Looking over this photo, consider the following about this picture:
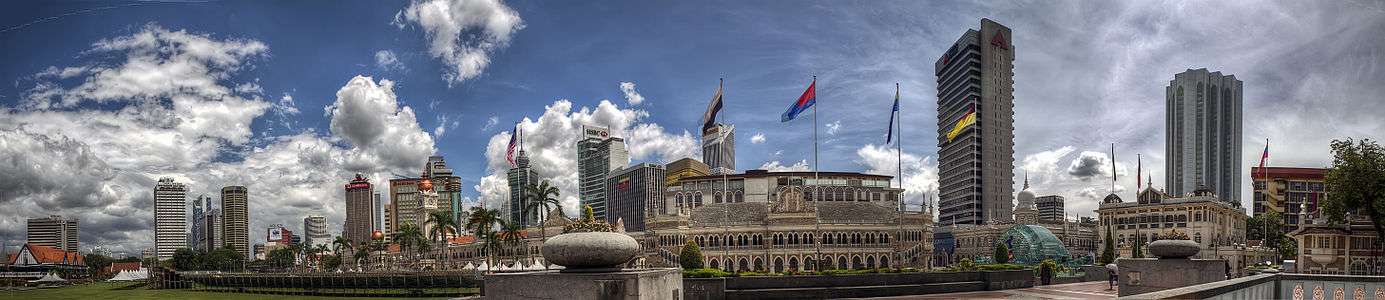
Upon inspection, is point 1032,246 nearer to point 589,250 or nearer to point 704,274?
point 704,274

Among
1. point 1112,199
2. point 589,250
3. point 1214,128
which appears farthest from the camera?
point 1214,128

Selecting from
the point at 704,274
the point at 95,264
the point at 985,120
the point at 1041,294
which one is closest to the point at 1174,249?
the point at 1041,294

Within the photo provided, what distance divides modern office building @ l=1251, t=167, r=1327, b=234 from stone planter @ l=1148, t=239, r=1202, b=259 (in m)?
123

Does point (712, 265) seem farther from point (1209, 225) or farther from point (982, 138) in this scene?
point (982, 138)

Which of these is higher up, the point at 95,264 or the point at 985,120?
the point at 985,120

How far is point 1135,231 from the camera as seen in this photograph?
10200cm

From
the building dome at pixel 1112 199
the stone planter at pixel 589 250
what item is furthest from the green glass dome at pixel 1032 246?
the stone planter at pixel 589 250

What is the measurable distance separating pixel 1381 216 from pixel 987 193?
132639 mm

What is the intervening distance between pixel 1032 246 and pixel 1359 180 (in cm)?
4661

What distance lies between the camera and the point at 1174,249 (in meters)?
26.1

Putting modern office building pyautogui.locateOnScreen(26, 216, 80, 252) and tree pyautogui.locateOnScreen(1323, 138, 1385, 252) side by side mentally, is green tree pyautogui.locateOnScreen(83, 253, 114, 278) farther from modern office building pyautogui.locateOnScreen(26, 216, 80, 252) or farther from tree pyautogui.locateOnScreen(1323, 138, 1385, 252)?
tree pyautogui.locateOnScreen(1323, 138, 1385, 252)

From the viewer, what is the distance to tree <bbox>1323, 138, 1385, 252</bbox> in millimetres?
36344

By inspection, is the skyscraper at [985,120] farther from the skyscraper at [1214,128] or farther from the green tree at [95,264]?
the green tree at [95,264]

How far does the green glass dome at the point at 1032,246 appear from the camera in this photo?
82125 mm
